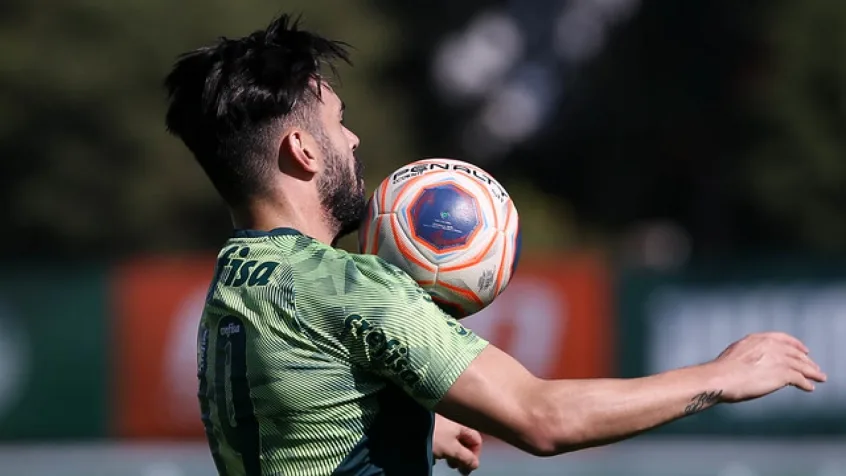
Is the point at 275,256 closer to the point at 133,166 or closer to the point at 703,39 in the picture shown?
the point at 133,166

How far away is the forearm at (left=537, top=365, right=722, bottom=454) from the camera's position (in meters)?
3.13

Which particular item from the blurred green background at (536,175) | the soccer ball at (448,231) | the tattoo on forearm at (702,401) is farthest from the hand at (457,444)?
the blurred green background at (536,175)

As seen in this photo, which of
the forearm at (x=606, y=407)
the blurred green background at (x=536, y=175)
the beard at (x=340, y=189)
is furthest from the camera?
the blurred green background at (x=536, y=175)

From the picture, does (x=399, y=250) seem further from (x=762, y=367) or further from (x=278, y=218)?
(x=762, y=367)

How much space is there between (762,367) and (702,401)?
169mm

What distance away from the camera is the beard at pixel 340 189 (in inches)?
140

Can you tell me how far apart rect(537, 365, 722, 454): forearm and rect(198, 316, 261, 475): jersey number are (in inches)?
27.4

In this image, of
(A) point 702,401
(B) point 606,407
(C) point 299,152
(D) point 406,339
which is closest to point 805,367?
(A) point 702,401

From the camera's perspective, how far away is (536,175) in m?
36.6

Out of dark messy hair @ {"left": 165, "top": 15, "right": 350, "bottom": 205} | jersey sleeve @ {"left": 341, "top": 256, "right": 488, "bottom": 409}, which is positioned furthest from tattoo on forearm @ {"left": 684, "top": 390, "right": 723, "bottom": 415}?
dark messy hair @ {"left": 165, "top": 15, "right": 350, "bottom": 205}

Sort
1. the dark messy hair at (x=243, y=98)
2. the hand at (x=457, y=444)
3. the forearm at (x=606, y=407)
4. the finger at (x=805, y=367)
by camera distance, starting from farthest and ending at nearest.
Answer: the hand at (x=457, y=444) → the dark messy hair at (x=243, y=98) → the finger at (x=805, y=367) → the forearm at (x=606, y=407)

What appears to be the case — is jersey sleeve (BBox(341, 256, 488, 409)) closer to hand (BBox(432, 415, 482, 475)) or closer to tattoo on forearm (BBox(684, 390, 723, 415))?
tattoo on forearm (BBox(684, 390, 723, 415))

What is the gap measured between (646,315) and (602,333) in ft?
1.63

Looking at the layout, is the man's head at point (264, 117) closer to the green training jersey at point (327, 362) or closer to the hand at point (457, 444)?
the green training jersey at point (327, 362)
